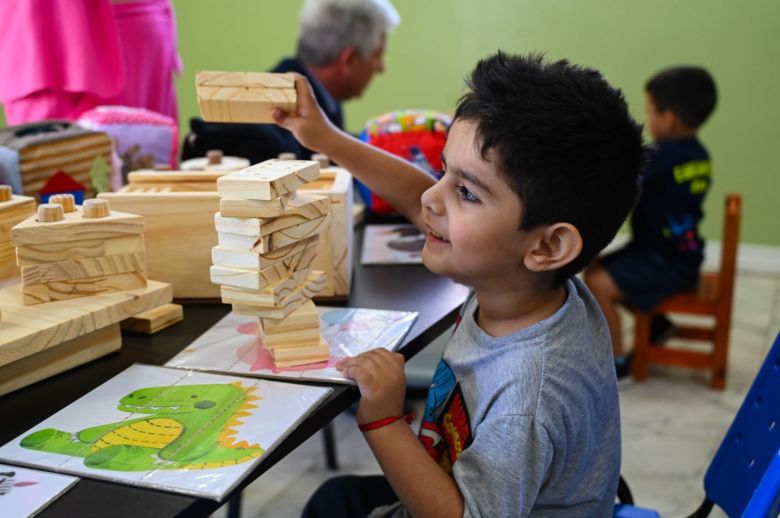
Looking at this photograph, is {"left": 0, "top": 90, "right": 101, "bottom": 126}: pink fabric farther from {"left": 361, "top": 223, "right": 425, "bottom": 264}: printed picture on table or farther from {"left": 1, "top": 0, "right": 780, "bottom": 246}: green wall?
{"left": 1, "top": 0, "right": 780, "bottom": 246}: green wall

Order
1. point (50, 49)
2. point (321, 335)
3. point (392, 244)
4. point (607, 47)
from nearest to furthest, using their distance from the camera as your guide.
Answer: point (321, 335) → point (392, 244) → point (50, 49) → point (607, 47)

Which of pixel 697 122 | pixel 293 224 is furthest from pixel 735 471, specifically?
pixel 697 122

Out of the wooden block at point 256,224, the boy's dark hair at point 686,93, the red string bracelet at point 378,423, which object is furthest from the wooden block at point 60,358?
the boy's dark hair at point 686,93

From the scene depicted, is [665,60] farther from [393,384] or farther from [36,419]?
[36,419]

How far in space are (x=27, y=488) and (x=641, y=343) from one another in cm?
220

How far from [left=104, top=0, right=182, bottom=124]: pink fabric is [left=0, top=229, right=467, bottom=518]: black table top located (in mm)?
1014

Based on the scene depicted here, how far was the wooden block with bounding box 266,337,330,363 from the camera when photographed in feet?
3.02

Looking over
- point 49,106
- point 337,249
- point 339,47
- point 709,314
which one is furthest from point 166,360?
point 709,314

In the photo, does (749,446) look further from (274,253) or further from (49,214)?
(49,214)

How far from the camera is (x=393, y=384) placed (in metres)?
0.89

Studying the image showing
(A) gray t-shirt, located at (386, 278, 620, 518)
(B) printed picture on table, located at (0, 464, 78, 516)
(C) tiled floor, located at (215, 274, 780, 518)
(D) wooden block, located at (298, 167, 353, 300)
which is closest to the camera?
(B) printed picture on table, located at (0, 464, 78, 516)

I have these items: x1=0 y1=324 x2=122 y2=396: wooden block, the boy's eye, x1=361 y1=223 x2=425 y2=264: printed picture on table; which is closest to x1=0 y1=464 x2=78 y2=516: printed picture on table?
x1=0 y1=324 x2=122 y2=396: wooden block

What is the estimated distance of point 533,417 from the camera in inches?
31.4

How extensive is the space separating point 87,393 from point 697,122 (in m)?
2.32
